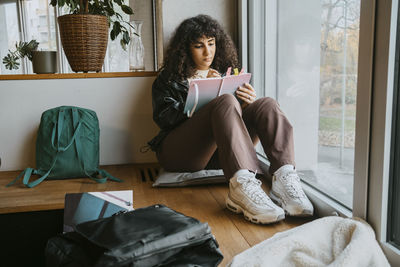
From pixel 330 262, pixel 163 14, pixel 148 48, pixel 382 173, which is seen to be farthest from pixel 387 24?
pixel 148 48

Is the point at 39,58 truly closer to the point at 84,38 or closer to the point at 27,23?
the point at 84,38

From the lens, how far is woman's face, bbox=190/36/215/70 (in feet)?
6.00

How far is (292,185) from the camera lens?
1339 mm

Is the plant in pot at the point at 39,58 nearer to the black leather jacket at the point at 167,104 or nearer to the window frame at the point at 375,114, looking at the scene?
the black leather jacket at the point at 167,104

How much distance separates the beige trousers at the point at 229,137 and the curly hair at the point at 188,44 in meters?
0.30

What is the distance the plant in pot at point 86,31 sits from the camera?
1956 mm

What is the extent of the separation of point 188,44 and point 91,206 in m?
0.91

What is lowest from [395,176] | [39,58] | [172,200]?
[172,200]

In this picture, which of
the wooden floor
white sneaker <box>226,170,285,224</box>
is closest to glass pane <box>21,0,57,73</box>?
the wooden floor

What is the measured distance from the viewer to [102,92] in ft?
7.00

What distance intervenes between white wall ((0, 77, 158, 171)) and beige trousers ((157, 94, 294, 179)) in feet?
1.56

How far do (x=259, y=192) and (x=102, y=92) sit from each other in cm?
117

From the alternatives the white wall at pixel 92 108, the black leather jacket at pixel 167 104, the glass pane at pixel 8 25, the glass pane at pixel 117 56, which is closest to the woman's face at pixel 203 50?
the black leather jacket at pixel 167 104

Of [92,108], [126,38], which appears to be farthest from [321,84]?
[92,108]
